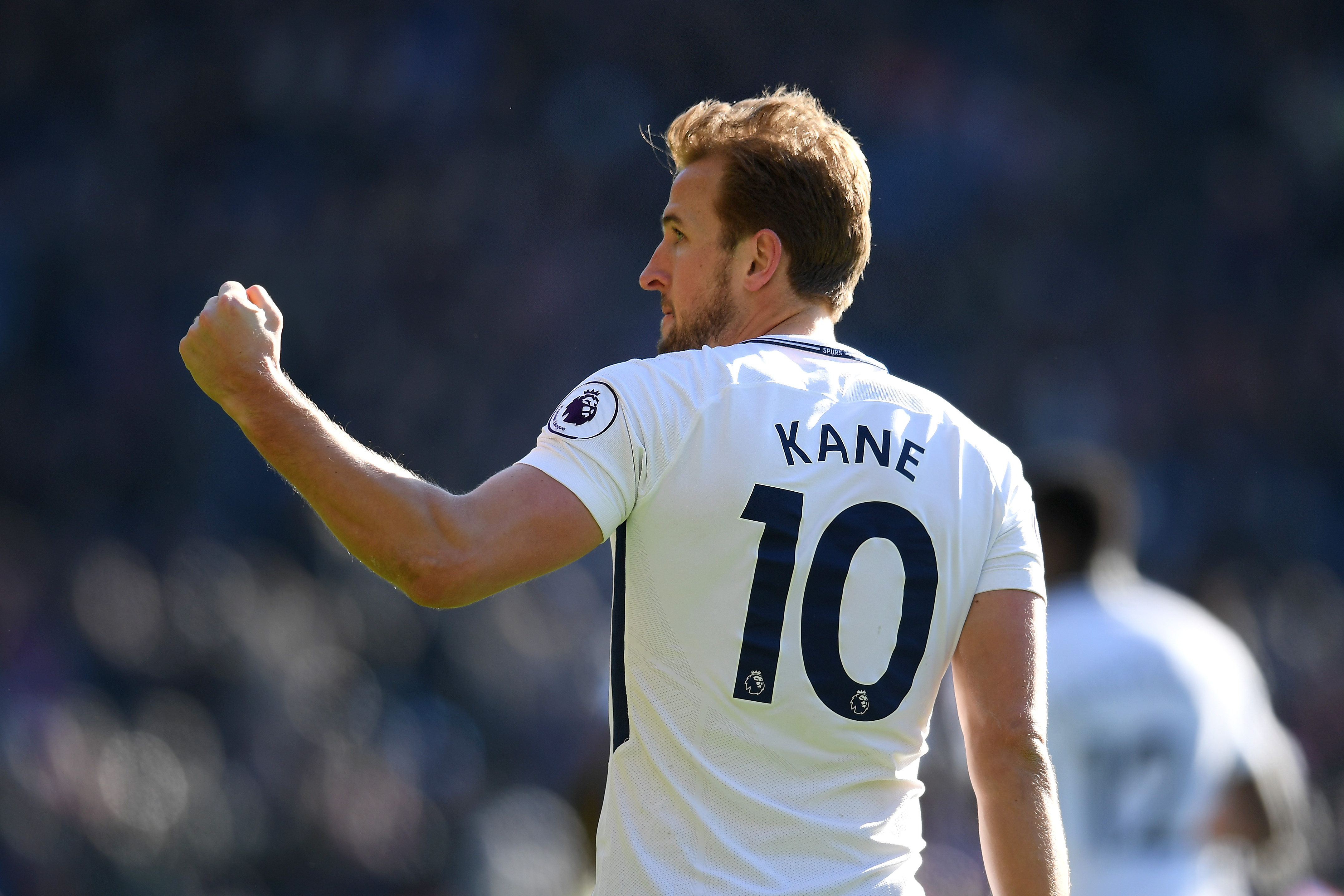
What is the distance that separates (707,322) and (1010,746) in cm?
75

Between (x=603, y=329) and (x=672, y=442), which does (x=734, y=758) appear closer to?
(x=672, y=442)

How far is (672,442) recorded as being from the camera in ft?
6.07

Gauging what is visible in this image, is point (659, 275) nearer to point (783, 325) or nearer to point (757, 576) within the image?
point (783, 325)

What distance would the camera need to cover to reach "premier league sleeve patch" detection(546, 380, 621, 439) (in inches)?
71.5

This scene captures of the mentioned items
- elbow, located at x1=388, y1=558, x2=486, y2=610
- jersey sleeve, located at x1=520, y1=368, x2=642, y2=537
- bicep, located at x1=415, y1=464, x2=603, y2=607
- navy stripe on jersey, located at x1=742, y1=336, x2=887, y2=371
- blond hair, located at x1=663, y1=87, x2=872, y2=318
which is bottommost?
elbow, located at x1=388, y1=558, x2=486, y2=610

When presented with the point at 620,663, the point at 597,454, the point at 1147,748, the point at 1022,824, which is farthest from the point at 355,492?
the point at 1147,748

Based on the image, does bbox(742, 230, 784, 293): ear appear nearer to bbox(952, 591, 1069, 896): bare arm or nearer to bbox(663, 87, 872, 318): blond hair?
bbox(663, 87, 872, 318): blond hair

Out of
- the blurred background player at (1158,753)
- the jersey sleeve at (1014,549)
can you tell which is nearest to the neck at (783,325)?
the jersey sleeve at (1014,549)

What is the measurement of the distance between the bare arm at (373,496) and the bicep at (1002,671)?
0.57 metres

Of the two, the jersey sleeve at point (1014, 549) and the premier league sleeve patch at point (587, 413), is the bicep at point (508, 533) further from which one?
the jersey sleeve at point (1014, 549)

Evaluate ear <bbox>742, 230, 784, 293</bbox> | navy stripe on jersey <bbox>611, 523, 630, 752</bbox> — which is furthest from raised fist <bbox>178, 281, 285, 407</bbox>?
ear <bbox>742, 230, 784, 293</bbox>

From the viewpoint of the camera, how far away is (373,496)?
166 cm

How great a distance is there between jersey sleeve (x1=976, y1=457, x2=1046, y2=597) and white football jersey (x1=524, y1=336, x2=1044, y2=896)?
0.07 m

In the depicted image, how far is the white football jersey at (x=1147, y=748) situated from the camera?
3605mm
